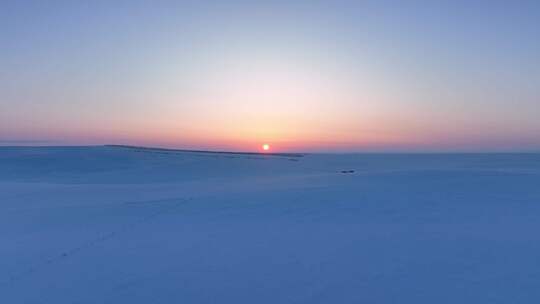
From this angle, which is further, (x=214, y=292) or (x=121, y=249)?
(x=121, y=249)

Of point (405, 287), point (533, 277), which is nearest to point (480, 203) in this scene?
point (533, 277)

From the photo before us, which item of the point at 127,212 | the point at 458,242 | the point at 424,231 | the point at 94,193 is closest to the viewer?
the point at 458,242

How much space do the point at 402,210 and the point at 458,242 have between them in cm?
347

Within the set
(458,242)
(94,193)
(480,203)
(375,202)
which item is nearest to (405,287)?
(458,242)

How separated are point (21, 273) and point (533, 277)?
313 inches

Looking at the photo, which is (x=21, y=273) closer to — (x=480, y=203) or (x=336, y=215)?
(x=336, y=215)

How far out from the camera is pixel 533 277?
19.7 feet

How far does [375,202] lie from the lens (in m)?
12.4

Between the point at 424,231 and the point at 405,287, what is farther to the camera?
the point at 424,231

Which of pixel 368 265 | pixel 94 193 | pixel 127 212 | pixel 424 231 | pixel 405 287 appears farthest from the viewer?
pixel 94 193

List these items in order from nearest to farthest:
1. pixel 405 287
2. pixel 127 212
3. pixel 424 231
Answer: pixel 405 287, pixel 424 231, pixel 127 212

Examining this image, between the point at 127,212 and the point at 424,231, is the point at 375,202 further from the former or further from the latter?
the point at 127,212

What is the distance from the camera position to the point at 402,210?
11195 millimetres

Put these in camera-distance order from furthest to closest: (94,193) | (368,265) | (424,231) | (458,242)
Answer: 1. (94,193)
2. (424,231)
3. (458,242)
4. (368,265)
